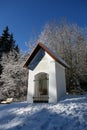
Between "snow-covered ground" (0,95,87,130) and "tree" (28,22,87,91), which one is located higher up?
"tree" (28,22,87,91)

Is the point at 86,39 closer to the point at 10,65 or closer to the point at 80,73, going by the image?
the point at 80,73

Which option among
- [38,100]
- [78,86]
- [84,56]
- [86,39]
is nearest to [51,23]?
[86,39]

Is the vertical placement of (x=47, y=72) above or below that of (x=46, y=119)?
above

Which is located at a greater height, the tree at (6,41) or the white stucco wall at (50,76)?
the tree at (6,41)

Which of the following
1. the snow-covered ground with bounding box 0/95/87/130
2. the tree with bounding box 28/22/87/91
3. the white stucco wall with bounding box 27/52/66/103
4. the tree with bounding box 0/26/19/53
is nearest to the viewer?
the snow-covered ground with bounding box 0/95/87/130

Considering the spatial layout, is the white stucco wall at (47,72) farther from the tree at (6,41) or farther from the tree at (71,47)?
the tree at (6,41)

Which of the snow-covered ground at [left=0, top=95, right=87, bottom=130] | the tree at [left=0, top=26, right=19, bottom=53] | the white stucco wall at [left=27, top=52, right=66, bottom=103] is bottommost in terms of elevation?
the snow-covered ground at [left=0, top=95, right=87, bottom=130]

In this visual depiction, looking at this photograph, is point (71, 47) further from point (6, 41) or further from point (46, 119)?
point (6, 41)

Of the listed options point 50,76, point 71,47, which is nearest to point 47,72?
point 50,76

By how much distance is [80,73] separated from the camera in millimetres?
16719

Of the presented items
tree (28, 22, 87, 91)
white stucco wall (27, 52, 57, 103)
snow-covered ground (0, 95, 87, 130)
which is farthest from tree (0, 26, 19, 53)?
snow-covered ground (0, 95, 87, 130)

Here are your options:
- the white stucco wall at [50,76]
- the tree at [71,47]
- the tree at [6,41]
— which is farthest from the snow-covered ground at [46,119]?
the tree at [6,41]

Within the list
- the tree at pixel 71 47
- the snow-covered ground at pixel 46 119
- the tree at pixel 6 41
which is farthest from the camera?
the tree at pixel 6 41

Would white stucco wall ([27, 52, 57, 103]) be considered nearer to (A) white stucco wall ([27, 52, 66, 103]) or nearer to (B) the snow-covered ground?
(A) white stucco wall ([27, 52, 66, 103])
